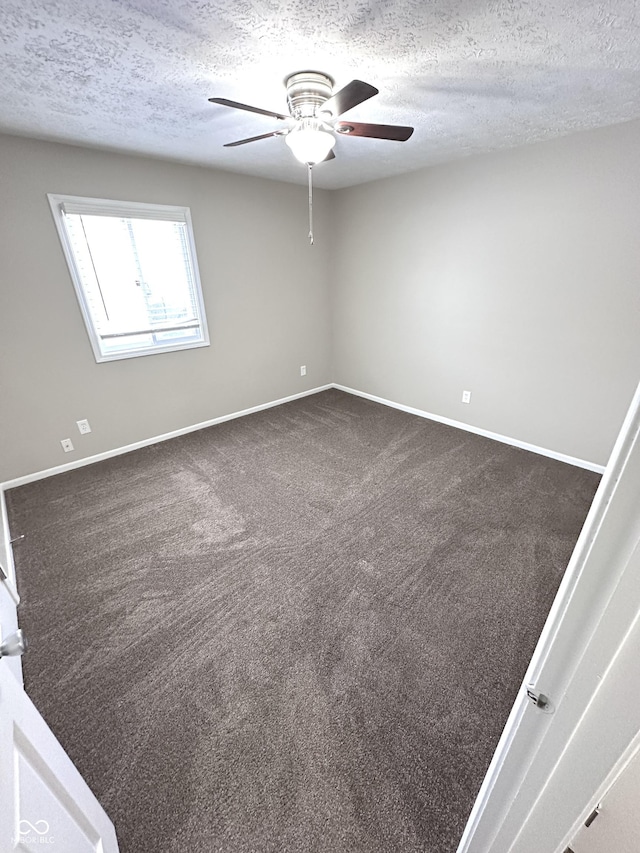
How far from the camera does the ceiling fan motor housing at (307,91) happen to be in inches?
62.7

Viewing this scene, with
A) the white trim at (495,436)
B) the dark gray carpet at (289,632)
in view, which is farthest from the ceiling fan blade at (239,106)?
the white trim at (495,436)

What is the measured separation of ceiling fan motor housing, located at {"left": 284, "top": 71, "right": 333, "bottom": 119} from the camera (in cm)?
159

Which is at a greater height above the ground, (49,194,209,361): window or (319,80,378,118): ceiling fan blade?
(319,80,378,118): ceiling fan blade

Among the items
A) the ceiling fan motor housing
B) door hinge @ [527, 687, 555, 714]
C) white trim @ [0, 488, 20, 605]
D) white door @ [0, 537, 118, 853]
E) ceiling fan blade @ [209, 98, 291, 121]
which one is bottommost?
white trim @ [0, 488, 20, 605]

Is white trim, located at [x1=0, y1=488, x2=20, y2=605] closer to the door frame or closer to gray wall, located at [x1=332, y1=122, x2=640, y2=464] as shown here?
the door frame

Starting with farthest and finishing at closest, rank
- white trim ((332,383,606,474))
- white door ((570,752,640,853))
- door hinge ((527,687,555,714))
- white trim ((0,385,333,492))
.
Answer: white trim ((332,383,606,474)), white trim ((0,385,333,492)), white door ((570,752,640,853)), door hinge ((527,687,555,714))

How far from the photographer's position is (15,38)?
1.28 metres

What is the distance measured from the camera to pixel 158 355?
330cm

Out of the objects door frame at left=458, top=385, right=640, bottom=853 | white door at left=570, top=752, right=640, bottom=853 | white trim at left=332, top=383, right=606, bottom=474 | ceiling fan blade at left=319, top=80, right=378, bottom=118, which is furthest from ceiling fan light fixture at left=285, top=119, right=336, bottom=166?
white trim at left=332, top=383, right=606, bottom=474

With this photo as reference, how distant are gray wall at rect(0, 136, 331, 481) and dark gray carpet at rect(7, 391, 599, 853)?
1.72 feet

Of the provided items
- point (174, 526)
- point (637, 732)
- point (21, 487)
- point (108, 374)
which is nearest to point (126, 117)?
point (108, 374)

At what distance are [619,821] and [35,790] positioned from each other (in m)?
1.24

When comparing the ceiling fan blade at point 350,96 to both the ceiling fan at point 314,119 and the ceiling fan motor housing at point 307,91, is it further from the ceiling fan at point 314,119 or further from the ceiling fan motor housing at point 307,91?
the ceiling fan motor housing at point 307,91

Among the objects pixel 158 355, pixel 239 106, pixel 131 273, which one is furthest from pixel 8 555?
pixel 239 106
